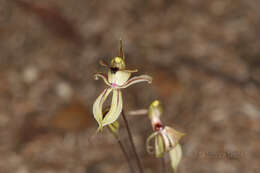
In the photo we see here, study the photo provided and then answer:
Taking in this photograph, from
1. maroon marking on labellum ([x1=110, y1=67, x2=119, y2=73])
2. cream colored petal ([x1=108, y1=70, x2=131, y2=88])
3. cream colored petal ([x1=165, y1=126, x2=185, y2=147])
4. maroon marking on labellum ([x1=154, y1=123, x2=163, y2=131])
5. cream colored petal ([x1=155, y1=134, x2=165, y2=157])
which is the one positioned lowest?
cream colored petal ([x1=155, y1=134, x2=165, y2=157])

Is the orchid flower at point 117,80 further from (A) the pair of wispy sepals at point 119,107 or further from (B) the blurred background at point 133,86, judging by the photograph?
(B) the blurred background at point 133,86

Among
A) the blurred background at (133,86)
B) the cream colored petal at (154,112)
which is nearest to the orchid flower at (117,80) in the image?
the cream colored petal at (154,112)

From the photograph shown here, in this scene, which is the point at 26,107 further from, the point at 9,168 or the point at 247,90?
the point at 247,90

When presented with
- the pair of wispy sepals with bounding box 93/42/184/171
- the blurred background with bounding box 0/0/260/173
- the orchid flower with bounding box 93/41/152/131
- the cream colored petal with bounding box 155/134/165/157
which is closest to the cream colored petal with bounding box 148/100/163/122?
the pair of wispy sepals with bounding box 93/42/184/171

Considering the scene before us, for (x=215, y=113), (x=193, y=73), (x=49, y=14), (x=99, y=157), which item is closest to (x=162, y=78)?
(x=193, y=73)

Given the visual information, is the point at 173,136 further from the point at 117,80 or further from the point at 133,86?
the point at 133,86

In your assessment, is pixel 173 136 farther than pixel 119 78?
Yes

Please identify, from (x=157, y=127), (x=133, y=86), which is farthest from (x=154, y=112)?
(x=133, y=86)

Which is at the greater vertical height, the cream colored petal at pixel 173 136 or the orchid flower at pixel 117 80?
the orchid flower at pixel 117 80

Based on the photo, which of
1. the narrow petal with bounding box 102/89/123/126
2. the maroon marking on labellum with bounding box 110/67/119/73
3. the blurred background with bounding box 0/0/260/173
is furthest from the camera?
the blurred background with bounding box 0/0/260/173

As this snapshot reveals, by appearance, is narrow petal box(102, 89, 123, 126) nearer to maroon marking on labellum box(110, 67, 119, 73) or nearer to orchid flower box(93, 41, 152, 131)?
orchid flower box(93, 41, 152, 131)
